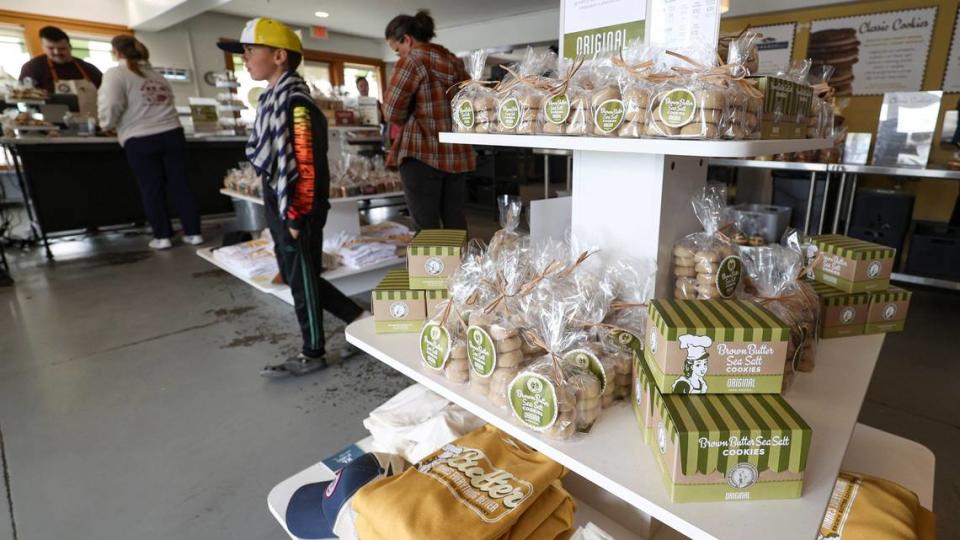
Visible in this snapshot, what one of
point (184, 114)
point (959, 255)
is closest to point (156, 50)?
point (184, 114)

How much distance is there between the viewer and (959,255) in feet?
10.6

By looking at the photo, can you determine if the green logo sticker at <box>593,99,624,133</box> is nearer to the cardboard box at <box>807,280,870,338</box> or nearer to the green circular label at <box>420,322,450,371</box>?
the green circular label at <box>420,322,450,371</box>

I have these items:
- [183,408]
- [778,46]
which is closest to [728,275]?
[183,408]

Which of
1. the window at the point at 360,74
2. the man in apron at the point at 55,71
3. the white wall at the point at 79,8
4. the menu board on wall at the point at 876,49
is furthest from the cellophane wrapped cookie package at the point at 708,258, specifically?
the window at the point at 360,74

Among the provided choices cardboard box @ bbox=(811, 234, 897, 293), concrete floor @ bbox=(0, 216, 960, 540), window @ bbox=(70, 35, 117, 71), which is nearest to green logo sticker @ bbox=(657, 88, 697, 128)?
cardboard box @ bbox=(811, 234, 897, 293)

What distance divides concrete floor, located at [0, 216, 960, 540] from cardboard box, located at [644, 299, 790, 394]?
1.32 meters

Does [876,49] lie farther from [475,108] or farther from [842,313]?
[475,108]

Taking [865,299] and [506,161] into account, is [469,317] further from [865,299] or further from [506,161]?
[506,161]

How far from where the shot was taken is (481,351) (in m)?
0.95

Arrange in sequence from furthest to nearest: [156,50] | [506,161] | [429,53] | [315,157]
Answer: [156,50], [506,161], [429,53], [315,157]

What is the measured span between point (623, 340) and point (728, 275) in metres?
0.30

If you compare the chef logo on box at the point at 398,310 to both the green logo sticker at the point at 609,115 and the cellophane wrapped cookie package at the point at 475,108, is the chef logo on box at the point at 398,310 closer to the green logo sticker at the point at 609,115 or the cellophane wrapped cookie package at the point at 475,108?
the cellophane wrapped cookie package at the point at 475,108

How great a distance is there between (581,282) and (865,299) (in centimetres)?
72

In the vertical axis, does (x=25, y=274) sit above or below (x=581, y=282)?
below
